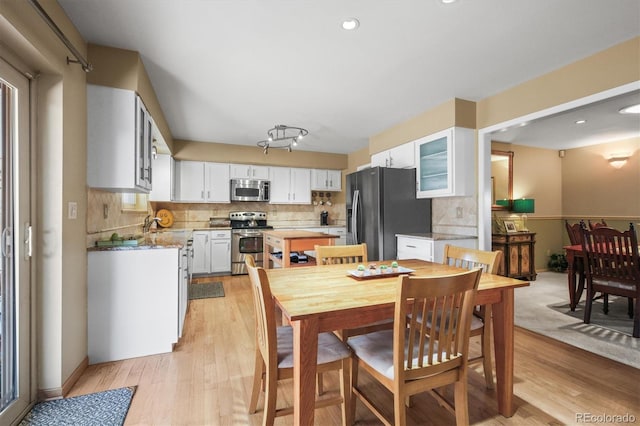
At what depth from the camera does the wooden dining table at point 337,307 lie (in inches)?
46.0

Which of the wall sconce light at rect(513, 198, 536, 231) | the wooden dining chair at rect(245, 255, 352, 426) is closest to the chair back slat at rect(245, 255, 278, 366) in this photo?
the wooden dining chair at rect(245, 255, 352, 426)

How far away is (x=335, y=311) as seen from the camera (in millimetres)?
1197

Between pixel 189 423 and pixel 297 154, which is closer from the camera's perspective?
pixel 189 423

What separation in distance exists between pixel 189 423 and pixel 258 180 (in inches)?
177

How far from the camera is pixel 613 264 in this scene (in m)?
2.84

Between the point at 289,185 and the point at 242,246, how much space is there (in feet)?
5.04

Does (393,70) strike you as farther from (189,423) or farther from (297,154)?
(297,154)

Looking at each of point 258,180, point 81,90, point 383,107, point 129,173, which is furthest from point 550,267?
point 81,90

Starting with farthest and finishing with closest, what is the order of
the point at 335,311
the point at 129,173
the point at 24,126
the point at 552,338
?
the point at 552,338 → the point at 129,173 → the point at 24,126 → the point at 335,311

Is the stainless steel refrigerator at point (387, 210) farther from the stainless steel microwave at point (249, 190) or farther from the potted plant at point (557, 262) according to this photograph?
the potted plant at point (557, 262)

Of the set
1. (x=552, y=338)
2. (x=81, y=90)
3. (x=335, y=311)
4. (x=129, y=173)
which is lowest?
(x=552, y=338)

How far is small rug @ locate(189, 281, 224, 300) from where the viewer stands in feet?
13.2

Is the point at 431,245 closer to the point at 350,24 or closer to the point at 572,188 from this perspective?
the point at 350,24

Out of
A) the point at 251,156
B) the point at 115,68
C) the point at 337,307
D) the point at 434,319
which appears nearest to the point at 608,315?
the point at 434,319
